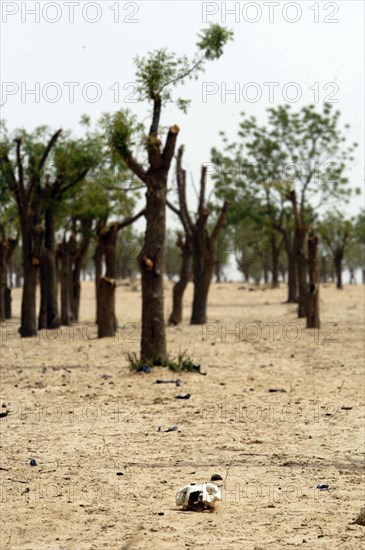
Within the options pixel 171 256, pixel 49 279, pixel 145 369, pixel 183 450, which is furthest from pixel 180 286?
pixel 171 256

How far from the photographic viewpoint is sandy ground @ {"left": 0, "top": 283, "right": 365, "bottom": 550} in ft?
18.9

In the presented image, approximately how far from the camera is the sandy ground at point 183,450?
5.75 m

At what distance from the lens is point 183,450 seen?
8.42m

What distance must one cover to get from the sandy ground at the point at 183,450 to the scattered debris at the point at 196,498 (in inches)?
3.1

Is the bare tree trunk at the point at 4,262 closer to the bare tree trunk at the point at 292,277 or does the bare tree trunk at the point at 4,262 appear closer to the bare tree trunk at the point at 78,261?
the bare tree trunk at the point at 78,261

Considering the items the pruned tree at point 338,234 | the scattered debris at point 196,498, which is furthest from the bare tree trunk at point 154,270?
the pruned tree at point 338,234

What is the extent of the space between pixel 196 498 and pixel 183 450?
218cm

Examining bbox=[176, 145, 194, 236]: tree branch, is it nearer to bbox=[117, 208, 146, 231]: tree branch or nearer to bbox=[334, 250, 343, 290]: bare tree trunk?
bbox=[117, 208, 146, 231]: tree branch

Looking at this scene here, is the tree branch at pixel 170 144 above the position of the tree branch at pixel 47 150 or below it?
below

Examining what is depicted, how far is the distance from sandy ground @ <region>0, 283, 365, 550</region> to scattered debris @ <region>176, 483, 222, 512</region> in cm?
8

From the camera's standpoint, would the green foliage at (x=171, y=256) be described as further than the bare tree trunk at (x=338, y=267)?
Yes

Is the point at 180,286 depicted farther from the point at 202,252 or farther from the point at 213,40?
the point at 213,40

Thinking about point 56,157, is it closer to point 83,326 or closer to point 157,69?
point 83,326

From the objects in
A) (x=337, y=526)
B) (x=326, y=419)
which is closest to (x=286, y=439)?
(x=326, y=419)
